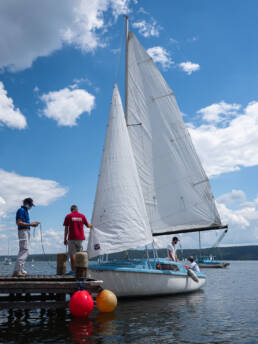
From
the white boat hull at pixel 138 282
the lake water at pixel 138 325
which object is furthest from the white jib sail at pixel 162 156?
the lake water at pixel 138 325

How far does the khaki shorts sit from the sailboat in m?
1.50

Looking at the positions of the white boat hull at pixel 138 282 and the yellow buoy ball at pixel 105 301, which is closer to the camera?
the yellow buoy ball at pixel 105 301

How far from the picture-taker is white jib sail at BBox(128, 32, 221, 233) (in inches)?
808

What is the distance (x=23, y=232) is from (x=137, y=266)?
262 inches

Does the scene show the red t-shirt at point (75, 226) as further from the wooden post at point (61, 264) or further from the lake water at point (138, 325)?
the lake water at point (138, 325)

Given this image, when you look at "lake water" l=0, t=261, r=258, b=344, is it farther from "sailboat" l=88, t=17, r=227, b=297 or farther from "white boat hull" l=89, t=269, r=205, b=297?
"sailboat" l=88, t=17, r=227, b=297

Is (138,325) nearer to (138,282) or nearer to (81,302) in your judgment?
(81,302)

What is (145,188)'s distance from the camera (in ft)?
67.2

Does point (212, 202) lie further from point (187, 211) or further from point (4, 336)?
point (4, 336)

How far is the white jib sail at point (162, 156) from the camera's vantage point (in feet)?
67.4

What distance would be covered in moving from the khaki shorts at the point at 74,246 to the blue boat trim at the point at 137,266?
220 centimetres

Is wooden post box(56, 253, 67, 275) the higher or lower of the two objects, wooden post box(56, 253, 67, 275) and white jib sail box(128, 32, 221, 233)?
the lower

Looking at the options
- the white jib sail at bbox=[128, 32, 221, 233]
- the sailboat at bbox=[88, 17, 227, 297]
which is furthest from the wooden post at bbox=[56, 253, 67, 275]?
the white jib sail at bbox=[128, 32, 221, 233]

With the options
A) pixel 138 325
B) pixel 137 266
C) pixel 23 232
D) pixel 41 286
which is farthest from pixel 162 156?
pixel 41 286
